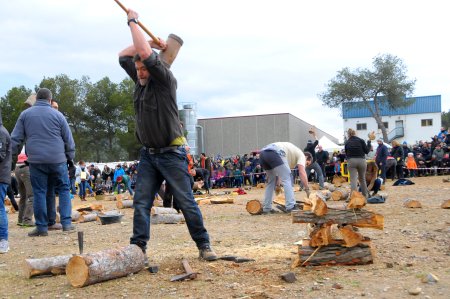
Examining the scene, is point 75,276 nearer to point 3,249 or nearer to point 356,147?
point 3,249

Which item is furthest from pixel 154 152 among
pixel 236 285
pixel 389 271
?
→ pixel 389 271

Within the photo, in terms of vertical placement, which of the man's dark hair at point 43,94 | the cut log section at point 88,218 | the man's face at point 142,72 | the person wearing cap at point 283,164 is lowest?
the cut log section at point 88,218

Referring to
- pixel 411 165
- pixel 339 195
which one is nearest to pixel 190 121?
pixel 411 165

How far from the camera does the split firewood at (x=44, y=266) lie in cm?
499

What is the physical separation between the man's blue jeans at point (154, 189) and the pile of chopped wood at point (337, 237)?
112 cm

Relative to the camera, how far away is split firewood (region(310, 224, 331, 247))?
4910mm

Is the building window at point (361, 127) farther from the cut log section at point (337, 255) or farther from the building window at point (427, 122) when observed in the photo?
the cut log section at point (337, 255)

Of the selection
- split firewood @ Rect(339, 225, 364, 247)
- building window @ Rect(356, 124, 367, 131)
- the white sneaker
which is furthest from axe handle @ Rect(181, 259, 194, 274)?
building window @ Rect(356, 124, 367, 131)

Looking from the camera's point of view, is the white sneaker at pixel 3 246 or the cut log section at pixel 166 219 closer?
the white sneaker at pixel 3 246

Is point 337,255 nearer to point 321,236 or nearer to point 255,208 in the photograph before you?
point 321,236

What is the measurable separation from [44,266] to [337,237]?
2.84 metres

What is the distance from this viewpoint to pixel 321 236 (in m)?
4.92

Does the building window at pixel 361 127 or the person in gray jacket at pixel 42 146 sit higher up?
the building window at pixel 361 127

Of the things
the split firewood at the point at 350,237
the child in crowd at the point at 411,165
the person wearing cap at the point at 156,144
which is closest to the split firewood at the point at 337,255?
the split firewood at the point at 350,237
